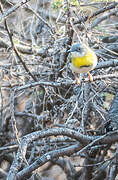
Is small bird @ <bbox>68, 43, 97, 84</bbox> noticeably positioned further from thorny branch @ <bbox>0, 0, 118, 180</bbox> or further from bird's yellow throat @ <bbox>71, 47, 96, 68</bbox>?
thorny branch @ <bbox>0, 0, 118, 180</bbox>

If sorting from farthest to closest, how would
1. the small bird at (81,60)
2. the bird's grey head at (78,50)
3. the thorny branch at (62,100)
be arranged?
the bird's grey head at (78,50), the small bird at (81,60), the thorny branch at (62,100)

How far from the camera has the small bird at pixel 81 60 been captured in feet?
11.6

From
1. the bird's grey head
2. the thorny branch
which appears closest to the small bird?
the bird's grey head

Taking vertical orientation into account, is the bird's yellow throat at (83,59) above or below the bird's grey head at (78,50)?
below

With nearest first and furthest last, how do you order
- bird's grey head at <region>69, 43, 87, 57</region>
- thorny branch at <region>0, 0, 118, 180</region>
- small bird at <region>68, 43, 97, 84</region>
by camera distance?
thorny branch at <region>0, 0, 118, 180</region> → small bird at <region>68, 43, 97, 84</region> → bird's grey head at <region>69, 43, 87, 57</region>

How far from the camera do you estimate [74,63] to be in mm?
3580

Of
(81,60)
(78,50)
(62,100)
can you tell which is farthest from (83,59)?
(62,100)

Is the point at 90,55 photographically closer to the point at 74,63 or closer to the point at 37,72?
the point at 74,63

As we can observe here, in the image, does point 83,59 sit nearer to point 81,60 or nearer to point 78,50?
point 81,60

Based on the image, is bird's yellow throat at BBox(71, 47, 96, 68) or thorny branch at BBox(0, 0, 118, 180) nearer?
thorny branch at BBox(0, 0, 118, 180)

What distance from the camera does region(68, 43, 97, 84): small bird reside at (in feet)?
11.6

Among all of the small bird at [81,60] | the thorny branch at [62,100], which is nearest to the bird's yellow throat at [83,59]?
the small bird at [81,60]

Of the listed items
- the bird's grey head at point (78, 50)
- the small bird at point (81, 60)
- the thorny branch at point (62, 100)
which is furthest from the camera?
the bird's grey head at point (78, 50)

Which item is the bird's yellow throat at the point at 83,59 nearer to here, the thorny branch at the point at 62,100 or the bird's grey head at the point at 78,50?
the bird's grey head at the point at 78,50
